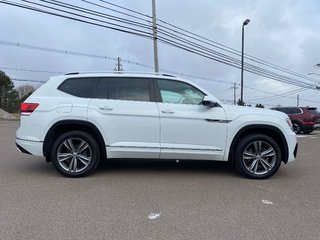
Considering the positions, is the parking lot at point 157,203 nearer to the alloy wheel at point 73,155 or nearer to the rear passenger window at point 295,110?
the alloy wheel at point 73,155

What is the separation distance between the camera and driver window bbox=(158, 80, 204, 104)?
6.83 m

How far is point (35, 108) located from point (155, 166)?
265cm

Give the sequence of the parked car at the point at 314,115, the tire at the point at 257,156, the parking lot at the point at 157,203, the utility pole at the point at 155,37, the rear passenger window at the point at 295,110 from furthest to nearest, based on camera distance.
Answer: the utility pole at the point at 155,37
the rear passenger window at the point at 295,110
the parked car at the point at 314,115
the tire at the point at 257,156
the parking lot at the point at 157,203

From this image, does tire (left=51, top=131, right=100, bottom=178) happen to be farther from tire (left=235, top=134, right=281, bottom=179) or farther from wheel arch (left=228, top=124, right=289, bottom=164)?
tire (left=235, top=134, right=281, bottom=179)

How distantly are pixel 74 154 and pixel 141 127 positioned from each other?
127cm

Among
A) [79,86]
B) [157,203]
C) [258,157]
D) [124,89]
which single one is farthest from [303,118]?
[157,203]

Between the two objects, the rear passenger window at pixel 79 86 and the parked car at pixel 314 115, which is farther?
the parked car at pixel 314 115

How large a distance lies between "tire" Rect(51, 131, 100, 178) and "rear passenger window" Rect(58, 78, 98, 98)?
72cm

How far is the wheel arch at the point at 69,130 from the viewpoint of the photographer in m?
6.60

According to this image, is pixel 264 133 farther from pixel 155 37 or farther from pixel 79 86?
pixel 155 37

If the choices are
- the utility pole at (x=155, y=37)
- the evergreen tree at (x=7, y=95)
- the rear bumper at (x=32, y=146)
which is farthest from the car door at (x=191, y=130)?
the evergreen tree at (x=7, y=95)

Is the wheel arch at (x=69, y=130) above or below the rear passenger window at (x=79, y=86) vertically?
below

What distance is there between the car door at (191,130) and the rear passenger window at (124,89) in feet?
1.22

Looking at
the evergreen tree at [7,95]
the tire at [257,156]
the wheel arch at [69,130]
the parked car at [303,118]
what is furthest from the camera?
the evergreen tree at [7,95]
